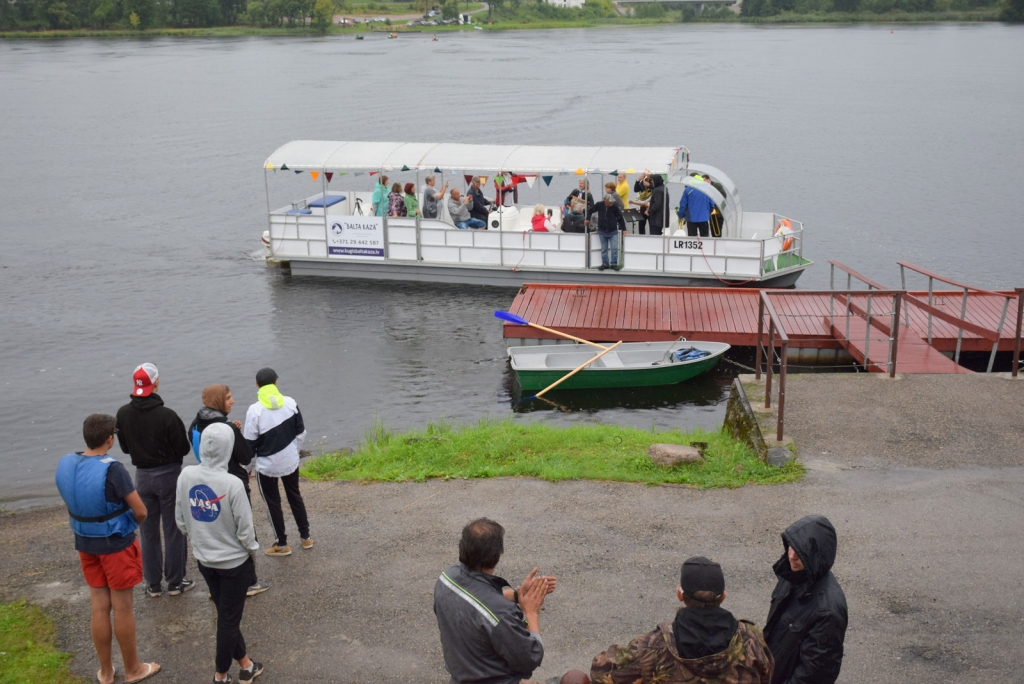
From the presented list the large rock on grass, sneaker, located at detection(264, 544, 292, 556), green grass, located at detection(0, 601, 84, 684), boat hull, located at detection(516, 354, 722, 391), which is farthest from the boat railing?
green grass, located at detection(0, 601, 84, 684)

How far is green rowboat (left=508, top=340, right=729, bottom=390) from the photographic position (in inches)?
654

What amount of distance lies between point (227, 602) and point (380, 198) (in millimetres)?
18277

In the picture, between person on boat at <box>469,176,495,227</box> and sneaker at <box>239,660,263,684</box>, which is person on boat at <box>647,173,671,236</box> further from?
sneaker at <box>239,660,263,684</box>

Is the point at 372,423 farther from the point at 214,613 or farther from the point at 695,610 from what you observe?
the point at 695,610

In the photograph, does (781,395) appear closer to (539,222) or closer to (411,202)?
(539,222)

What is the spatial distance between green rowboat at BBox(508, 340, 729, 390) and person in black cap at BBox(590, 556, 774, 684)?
12008 mm

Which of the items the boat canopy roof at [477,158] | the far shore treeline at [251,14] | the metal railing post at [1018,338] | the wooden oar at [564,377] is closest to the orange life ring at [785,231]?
the boat canopy roof at [477,158]

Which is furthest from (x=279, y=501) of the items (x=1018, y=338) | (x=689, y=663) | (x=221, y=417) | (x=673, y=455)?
(x=1018, y=338)

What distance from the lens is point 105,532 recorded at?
6512mm

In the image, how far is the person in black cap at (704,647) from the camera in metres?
4.41

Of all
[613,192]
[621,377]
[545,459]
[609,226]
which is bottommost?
[621,377]

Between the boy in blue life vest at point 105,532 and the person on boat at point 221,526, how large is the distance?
1.36 ft

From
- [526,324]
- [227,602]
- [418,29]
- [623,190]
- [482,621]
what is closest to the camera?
[482,621]

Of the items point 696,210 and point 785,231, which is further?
point 785,231
